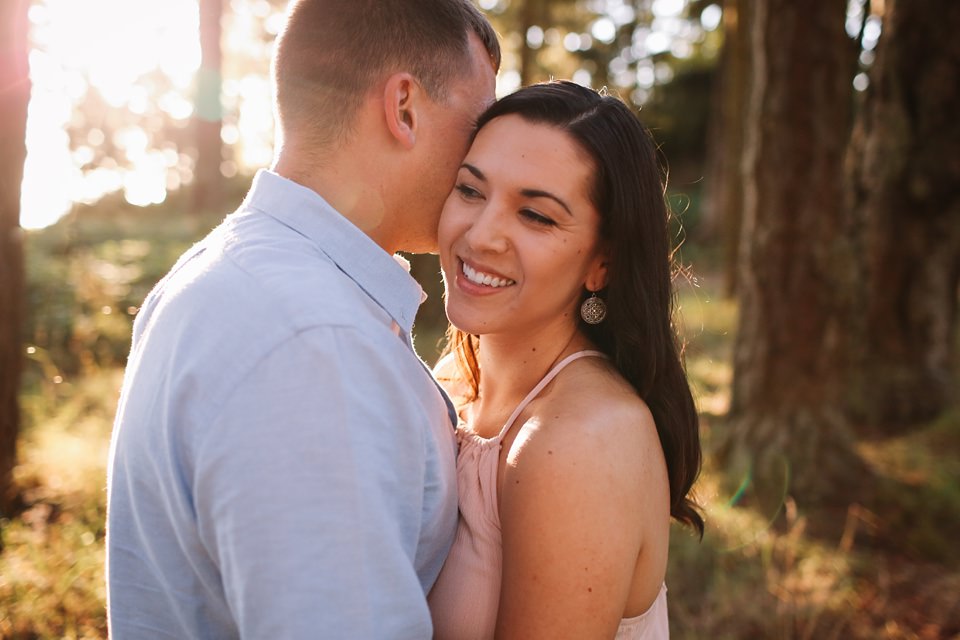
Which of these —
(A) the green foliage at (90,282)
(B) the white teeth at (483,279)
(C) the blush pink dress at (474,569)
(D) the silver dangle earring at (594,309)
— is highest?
(B) the white teeth at (483,279)

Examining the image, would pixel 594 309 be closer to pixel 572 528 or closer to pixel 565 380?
pixel 565 380

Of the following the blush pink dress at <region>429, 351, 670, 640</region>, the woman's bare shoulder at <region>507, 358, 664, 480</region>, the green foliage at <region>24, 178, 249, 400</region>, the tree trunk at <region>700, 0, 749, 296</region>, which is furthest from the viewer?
the tree trunk at <region>700, 0, 749, 296</region>

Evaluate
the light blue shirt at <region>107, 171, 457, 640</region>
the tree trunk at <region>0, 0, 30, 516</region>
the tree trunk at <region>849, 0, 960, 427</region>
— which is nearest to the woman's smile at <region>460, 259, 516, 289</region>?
the light blue shirt at <region>107, 171, 457, 640</region>

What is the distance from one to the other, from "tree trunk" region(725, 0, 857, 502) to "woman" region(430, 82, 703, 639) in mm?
3169

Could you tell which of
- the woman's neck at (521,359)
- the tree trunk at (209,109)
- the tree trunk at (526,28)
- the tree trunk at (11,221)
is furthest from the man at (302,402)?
the tree trunk at (526,28)

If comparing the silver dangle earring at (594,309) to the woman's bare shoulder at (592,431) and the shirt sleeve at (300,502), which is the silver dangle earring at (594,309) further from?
the shirt sleeve at (300,502)

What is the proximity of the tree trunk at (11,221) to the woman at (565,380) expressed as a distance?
9.80 ft

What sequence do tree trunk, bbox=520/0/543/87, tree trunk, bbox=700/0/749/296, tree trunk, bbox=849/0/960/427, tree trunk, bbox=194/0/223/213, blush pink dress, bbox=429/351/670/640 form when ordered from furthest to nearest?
tree trunk, bbox=520/0/543/87 → tree trunk, bbox=194/0/223/213 → tree trunk, bbox=700/0/749/296 → tree trunk, bbox=849/0/960/427 → blush pink dress, bbox=429/351/670/640

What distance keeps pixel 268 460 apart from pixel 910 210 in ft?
23.5

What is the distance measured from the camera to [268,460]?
1.31 metres

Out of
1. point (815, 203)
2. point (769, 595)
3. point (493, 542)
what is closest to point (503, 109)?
point (493, 542)

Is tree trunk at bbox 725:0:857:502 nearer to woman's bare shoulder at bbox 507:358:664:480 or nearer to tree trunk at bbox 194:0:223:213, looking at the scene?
woman's bare shoulder at bbox 507:358:664:480

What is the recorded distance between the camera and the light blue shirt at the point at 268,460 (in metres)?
1.32

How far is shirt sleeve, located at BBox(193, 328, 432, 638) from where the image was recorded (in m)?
1.31
